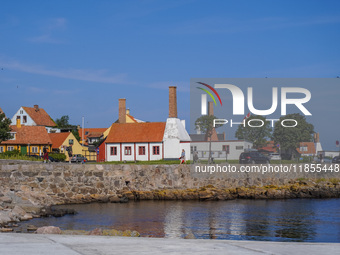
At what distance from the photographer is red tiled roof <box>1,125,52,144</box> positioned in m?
79.7

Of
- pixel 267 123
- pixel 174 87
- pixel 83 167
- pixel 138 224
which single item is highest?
pixel 174 87

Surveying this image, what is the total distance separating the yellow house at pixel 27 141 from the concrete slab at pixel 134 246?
70.8m

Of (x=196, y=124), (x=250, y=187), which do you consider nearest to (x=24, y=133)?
(x=196, y=124)

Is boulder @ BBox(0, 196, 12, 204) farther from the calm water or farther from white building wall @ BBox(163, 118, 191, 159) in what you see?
white building wall @ BBox(163, 118, 191, 159)

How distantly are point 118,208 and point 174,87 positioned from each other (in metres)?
40.1

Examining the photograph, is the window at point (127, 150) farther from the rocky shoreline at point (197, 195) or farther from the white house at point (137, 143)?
the rocky shoreline at point (197, 195)

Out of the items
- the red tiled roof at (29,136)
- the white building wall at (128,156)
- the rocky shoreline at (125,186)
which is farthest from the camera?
the red tiled roof at (29,136)

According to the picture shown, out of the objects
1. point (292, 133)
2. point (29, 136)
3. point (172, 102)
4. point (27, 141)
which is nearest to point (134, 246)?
point (292, 133)

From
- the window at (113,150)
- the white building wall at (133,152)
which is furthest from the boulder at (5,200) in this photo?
the window at (113,150)

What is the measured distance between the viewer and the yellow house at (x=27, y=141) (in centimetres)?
7931

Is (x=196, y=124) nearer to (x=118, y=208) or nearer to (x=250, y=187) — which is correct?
(x=250, y=187)

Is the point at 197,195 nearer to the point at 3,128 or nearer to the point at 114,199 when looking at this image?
the point at 114,199

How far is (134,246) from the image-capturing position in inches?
348

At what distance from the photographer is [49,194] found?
30547 millimetres
